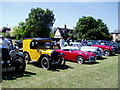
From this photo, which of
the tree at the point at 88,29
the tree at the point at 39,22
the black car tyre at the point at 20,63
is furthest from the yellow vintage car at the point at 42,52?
the tree at the point at 39,22

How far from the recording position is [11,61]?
6.38 m

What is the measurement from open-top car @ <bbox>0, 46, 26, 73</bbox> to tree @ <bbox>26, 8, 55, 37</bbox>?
38561mm

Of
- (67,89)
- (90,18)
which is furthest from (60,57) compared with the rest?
(90,18)

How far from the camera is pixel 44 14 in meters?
49.1

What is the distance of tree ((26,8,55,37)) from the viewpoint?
45.6m

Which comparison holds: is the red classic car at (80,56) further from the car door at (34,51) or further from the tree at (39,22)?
the tree at (39,22)

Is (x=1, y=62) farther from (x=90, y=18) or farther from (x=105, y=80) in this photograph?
(x=90, y=18)

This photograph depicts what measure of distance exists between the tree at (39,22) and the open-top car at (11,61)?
127 ft

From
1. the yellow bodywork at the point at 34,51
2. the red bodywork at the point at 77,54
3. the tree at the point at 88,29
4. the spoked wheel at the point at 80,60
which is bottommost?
A: the spoked wheel at the point at 80,60

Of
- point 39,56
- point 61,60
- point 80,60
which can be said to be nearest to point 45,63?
point 39,56

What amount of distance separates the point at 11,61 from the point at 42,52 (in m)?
2.12

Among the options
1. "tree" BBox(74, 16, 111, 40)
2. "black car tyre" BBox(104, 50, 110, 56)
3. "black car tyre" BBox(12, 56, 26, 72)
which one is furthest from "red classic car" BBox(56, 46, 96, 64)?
"tree" BBox(74, 16, 111, 40)

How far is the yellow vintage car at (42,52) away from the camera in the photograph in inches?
310

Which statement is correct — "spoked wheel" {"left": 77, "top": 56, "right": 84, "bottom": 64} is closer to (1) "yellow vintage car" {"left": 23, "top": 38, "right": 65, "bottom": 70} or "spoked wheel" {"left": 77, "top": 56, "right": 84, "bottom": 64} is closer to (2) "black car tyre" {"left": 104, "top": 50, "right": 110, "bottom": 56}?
(1) "yellow vintage car" {"left": 23, "top": 38, "right": 65, "bottom": 70}
